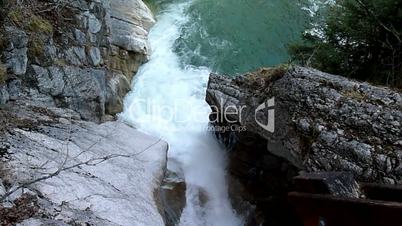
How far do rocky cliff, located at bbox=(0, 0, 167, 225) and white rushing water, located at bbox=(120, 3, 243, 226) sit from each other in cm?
82

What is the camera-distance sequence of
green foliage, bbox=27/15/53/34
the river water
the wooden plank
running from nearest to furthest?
1. the wooden plank
2. green foliage, bbox=27/15/53/34
3. the river water

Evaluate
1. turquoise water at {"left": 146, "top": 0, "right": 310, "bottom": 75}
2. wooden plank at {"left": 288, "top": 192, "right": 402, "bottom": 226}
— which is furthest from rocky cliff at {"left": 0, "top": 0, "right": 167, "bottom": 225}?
turquoise water at {"left": 146, "top": 0, "right": 310, "bottom": 75}

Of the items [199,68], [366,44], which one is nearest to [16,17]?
[366,44]

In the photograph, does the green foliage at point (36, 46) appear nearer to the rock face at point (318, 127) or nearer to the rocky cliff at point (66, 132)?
the rocky cliff at point (66, 132)

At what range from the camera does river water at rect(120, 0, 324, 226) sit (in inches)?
310

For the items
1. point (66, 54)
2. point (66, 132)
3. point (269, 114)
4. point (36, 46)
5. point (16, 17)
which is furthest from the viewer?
point (66, 54)

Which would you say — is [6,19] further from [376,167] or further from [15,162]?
[376,167]

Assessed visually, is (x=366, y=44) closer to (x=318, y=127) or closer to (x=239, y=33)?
(x=318, y=127)

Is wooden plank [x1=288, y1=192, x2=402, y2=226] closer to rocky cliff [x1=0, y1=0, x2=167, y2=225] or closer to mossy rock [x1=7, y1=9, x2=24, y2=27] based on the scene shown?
rocky cliff [x1=0, y1=0, x2=167, y2=225]

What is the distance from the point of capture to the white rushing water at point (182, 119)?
7.42 m

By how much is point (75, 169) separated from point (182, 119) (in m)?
5.54

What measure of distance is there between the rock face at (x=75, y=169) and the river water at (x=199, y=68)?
5.51 feet

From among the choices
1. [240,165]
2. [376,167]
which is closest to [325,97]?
[376,167]

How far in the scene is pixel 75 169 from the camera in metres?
4.64
